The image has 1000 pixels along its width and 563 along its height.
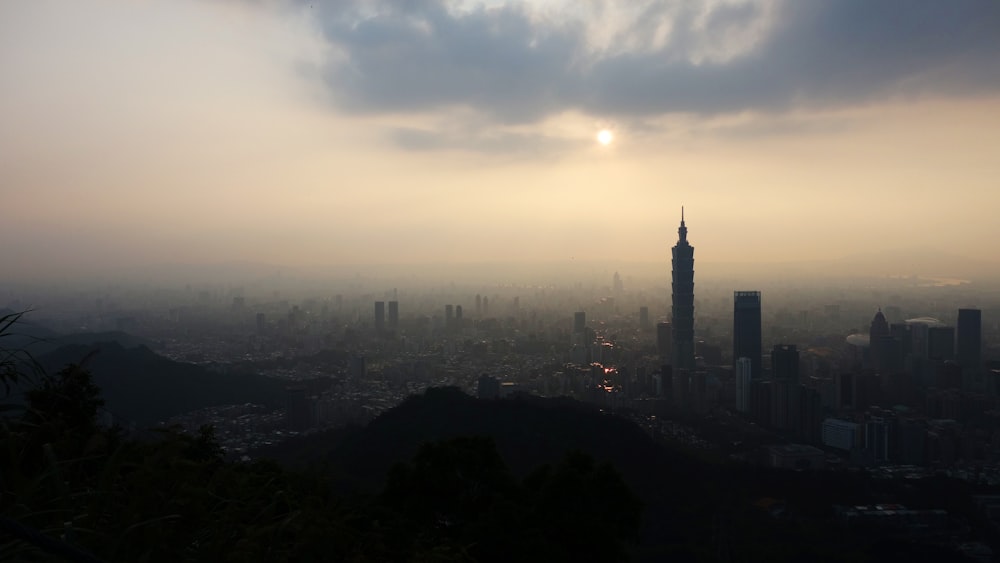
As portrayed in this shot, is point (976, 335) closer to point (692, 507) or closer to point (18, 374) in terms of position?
point (692, 507)

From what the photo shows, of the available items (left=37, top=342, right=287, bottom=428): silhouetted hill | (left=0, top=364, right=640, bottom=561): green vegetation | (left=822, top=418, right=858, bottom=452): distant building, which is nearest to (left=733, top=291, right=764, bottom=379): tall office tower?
(left=822, top=418, right=858, bottom=452): distant building

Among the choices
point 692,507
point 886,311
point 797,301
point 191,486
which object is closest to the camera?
A: point 191,486

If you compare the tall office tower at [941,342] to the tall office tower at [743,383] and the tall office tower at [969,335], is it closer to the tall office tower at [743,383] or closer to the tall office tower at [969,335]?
the tall office tower at [969,335]

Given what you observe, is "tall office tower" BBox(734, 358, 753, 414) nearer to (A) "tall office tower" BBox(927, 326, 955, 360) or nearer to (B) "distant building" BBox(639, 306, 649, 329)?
(A) "tall office tower" BBox(927, 326, 955, 360)

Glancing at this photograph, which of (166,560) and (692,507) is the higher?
(166,560)

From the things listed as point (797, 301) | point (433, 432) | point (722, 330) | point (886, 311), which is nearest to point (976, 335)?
point (886, 311)

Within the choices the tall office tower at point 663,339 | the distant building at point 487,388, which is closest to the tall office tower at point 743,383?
the tall office tower at point 663,339
